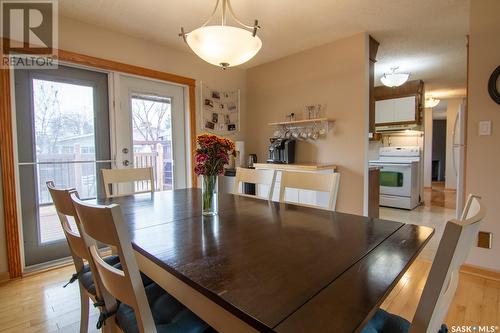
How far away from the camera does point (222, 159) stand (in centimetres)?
139

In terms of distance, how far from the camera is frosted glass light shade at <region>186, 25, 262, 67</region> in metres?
1.55

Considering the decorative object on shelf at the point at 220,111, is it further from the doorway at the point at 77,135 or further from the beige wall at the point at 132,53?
the doorway at the point at 77,135

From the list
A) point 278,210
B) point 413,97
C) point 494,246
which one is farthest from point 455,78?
point 278,210

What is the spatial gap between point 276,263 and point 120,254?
454mm

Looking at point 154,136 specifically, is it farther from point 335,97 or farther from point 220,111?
point 335,97

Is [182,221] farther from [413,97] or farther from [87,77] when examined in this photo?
[413,97]

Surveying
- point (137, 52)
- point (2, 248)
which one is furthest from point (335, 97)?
point (2, 248)

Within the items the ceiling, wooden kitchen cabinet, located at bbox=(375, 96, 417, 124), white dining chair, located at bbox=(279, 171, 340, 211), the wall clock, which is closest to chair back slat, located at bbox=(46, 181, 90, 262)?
white dining chair, located at bbox=(279, 171, 340, 211)

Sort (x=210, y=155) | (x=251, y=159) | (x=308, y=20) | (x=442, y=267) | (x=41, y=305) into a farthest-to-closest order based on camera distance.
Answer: (x=251, y=159), (x=308, y=20), (x=41, y=305), (x=210, y=155), (x=442, y=267)

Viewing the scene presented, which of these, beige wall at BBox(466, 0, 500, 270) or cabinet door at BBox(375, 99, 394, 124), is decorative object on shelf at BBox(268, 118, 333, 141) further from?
cabinet door at BBox(375, 99, 394, 124)

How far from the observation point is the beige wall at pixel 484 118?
7.09 ft

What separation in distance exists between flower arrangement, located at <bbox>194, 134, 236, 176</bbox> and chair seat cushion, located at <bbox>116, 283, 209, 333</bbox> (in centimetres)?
60

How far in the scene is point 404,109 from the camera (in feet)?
16.3

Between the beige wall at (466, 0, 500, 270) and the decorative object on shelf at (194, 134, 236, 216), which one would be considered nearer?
the decorative object on shelf at (194, 134, 236, 216)
